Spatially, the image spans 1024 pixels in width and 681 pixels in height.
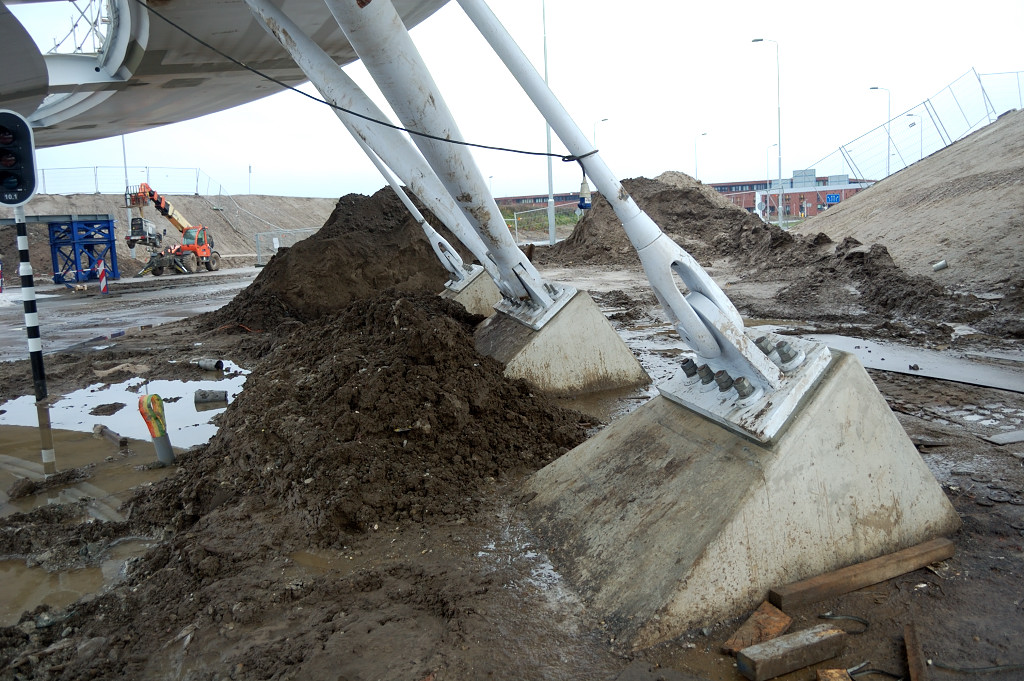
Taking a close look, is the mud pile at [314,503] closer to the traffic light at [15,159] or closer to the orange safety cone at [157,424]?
the orange safety cone at [157,424]

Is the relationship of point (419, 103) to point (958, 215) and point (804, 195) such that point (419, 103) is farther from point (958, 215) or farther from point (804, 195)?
point (804, 195)

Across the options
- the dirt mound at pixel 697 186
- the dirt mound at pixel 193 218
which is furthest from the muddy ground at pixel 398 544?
the dirt mound at pixel 193 218

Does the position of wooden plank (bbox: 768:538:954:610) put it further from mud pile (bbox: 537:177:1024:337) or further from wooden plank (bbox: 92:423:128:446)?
mud pile (bbox: 537:177:1024:337)

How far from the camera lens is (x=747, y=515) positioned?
2.89 meters

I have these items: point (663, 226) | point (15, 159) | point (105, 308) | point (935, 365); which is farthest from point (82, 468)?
point (663, 226)

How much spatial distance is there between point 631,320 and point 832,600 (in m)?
8.49

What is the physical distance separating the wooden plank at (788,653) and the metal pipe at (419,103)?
431 cm

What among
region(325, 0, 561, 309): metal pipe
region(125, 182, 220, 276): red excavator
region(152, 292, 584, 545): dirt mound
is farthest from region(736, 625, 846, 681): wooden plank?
region(125, 182, 220, 276): red excavator

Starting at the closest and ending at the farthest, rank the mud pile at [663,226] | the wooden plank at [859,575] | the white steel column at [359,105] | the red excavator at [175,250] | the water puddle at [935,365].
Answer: the wooden plank at [859,575] < the water puddle at [935,365] < the white steel column at [359,105] < the mud pile at [663,226] < the red excavator at [175,250]

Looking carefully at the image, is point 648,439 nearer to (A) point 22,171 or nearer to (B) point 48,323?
(A) point 22,171

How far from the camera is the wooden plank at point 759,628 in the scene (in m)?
2.62

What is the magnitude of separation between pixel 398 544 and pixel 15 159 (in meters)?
6.61

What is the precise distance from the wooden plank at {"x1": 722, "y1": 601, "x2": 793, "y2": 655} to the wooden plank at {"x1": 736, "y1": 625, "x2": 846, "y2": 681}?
7 centimetres

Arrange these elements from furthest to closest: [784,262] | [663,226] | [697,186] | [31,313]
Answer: [697,186] → [663,226] → [784,262] → [31,313]
